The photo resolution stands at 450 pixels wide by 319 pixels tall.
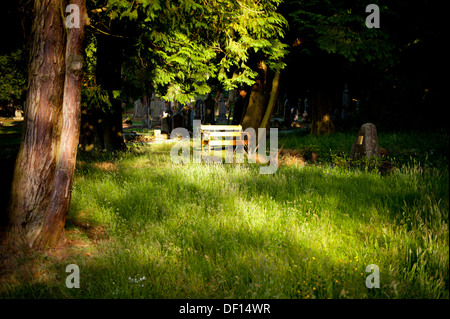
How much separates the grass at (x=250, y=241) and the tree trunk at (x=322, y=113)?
29.9 ft

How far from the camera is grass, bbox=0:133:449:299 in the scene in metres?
2.89

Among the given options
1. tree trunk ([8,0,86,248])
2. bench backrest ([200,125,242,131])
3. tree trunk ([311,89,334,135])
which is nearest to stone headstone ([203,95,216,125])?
tree trunk ([311,89,334,135])

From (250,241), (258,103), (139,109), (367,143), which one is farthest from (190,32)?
(139,109)

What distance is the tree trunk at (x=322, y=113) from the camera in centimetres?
1538

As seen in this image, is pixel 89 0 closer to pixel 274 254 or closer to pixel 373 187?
pixel 274 254

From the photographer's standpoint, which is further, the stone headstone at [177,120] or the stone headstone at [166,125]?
the stone headstone at [166,125]

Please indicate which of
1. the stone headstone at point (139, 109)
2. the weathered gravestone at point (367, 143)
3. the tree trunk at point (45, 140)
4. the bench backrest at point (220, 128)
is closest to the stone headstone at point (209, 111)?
the bench backrest at point (220, 128)

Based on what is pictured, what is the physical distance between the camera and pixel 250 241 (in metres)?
3.80

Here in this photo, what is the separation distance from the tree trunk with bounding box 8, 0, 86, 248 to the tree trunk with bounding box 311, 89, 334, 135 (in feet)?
44.0

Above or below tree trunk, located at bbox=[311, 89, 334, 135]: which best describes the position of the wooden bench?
below

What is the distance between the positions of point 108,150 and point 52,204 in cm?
751

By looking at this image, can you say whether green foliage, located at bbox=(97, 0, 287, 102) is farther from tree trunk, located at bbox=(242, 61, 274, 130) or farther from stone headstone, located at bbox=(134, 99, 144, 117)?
stone headstone, located at bbox=(134, 99, 144, 117)

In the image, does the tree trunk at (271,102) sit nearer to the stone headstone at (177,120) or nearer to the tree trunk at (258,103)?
the tree trunk at (258,103)

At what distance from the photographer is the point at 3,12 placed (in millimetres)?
7609
